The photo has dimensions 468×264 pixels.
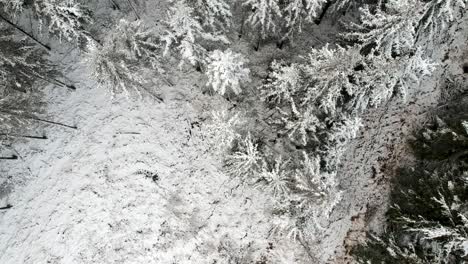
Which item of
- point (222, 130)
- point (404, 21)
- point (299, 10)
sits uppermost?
point (404, 21)

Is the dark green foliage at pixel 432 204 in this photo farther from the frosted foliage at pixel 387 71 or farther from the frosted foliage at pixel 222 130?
the frosted foliage at pixel 222 130

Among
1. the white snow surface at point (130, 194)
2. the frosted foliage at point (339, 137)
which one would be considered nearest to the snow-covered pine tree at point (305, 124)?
the frosted foliage at point (339, 137)

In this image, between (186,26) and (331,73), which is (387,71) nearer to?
(331,73)

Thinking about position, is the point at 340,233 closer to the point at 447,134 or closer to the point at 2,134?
the point at 447,134

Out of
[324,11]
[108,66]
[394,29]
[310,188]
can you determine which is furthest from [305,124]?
[108,66]

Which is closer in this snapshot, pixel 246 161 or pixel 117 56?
pixel 117 56

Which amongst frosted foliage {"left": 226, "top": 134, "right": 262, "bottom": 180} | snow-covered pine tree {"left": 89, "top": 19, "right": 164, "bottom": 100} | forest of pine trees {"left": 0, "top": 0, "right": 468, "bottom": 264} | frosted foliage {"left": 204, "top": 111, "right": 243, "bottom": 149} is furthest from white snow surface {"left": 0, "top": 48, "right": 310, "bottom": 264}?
snow-covered pine tree {"left": 89, "top": 19, "right": 164, "bottom": 100}

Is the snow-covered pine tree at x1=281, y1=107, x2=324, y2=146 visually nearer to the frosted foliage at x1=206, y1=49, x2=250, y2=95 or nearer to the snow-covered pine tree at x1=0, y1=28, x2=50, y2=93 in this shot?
the frosted foliage at x1=206, y1=49, x2=250, y2=95
